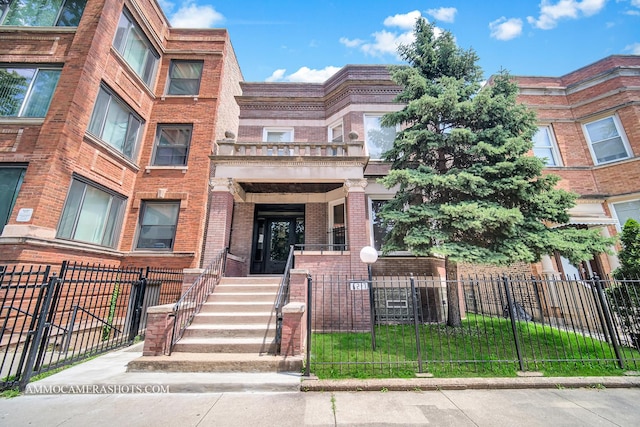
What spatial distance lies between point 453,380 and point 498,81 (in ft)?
27.9

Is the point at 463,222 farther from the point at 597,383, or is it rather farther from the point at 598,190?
the point at 598,190

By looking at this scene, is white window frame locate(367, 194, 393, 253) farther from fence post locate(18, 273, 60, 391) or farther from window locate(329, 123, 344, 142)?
fence post locate(18, 273, 60, 391)

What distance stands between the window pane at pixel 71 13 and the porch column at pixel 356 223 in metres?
11.0

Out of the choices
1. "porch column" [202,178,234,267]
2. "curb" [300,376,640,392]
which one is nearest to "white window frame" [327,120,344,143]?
"porch column" [202,178,234,267]

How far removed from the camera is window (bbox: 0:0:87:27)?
909cm

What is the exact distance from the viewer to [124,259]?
958 cm

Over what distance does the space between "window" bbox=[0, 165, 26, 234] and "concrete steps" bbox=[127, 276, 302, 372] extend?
607cm

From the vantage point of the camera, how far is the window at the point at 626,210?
9.55 m

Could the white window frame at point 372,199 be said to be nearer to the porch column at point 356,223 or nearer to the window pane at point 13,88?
the porch column at point 356,223

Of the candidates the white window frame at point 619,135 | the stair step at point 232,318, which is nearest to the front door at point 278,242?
the stair step at point 232,318

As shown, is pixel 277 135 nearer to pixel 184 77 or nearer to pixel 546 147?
pixel 184 77

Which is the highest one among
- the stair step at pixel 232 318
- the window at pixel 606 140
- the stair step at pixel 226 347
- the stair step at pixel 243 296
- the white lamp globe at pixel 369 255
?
the window at pixel 606 140

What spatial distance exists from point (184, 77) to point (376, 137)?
923 centimetres

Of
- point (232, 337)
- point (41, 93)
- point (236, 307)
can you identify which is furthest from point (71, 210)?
point (232, 337)
